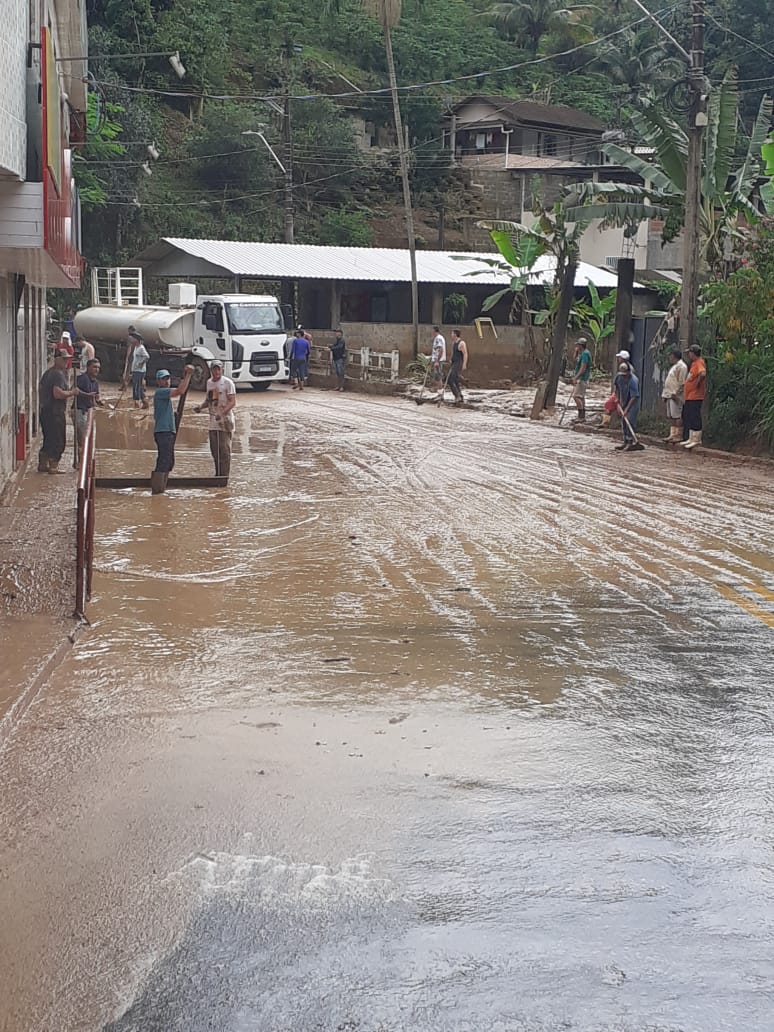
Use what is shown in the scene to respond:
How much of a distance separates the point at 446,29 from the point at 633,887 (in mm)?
78143

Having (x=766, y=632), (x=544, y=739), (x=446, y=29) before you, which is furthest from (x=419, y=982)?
(x=446, y=29)

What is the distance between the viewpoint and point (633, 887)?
5.11m

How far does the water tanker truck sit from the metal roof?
314 centimetres

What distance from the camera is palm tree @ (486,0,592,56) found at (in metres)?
76.2

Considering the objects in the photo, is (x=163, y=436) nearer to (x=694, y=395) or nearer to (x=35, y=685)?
(x=35, y=685)

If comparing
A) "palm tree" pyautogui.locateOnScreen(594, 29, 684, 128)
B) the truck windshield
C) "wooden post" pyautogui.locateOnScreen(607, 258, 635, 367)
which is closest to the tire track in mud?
"wooden post" pyautogui.locateOnScreen(607, 258, 635, 367)

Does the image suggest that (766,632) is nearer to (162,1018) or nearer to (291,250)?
(162,1018)

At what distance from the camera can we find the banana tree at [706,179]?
23.2 meters

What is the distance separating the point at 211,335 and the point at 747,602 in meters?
26.4

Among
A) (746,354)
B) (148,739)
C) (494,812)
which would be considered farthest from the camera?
(746,354)

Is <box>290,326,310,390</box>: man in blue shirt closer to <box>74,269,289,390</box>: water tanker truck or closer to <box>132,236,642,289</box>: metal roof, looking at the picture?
<box>74,269,289,390</box>: water tanker truck

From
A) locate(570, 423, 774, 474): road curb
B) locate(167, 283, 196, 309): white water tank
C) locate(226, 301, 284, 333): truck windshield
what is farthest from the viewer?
locate(167, 283, 196, 309): white water tank

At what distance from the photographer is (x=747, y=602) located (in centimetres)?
1052

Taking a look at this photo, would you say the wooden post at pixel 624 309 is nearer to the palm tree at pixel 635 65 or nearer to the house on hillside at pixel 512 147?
the house on hillside at pixel 512 147
